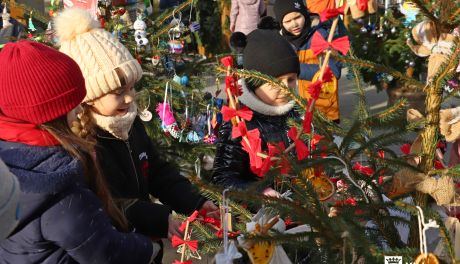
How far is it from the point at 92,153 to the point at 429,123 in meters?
1.05

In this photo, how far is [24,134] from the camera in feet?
7.25

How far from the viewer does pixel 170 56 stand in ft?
16.5

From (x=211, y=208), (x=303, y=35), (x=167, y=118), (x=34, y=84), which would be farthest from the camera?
(x=303, y=35)

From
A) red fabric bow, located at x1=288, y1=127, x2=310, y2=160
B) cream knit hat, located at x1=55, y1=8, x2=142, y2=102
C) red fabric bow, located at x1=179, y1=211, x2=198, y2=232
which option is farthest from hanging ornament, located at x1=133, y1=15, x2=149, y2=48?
red fabric bow, located at x1=288, y1=127, x2=310, y2=160

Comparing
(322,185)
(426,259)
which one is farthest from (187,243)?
(426,259)

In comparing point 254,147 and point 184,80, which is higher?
point 254,147

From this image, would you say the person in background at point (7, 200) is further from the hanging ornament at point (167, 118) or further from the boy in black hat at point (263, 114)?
the hanging ornament at point (167, 118)

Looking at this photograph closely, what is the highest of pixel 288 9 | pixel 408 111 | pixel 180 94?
→ pixel 408 111

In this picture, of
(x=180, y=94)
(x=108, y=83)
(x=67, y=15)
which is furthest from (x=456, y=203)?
(x=180, y=94)

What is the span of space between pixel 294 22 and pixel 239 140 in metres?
2.69

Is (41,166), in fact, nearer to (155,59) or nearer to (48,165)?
(48,165)

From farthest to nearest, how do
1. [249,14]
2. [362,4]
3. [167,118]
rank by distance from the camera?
[249,14] → [167,118] → [362,4]

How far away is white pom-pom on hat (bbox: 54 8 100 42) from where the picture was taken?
9.38 ft

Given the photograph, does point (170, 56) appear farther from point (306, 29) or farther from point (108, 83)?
point (108, 83)
